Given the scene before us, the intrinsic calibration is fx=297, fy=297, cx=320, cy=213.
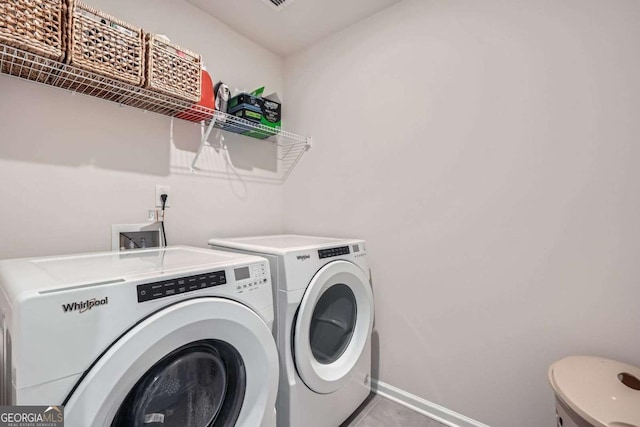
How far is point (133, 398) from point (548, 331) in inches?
61.7

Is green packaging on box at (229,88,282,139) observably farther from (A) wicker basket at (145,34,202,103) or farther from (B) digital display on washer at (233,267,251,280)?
(B) digital display on washer at (233,267,251,280)

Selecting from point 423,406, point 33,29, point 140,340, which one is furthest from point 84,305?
point 423,406

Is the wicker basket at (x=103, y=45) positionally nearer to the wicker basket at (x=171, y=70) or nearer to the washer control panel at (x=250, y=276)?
the wicker basket at (x=171, y=70)

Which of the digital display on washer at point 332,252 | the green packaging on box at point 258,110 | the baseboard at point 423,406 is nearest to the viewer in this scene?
the digital display on washer at point 332,252

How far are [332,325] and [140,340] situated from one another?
1.02 metres

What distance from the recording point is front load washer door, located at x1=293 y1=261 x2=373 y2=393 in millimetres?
1260

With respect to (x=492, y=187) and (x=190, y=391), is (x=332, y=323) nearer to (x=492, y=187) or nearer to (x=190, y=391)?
(x=190, y=391)

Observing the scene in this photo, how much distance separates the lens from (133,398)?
2.65ft

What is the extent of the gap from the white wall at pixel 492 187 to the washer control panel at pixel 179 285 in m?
1.12

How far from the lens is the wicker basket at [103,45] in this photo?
1.03 m

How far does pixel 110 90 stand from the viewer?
129 cm

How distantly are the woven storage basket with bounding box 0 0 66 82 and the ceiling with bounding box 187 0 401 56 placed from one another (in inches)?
37.2

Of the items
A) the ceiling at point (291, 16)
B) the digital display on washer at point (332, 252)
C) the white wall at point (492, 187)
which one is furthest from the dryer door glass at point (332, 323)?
the ceiling at point (291, 16)

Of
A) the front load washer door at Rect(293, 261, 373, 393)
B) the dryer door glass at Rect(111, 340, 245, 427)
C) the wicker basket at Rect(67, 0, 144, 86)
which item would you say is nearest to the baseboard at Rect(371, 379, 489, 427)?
the front load washer door at Rect(293, 261, 373, 393)
